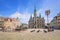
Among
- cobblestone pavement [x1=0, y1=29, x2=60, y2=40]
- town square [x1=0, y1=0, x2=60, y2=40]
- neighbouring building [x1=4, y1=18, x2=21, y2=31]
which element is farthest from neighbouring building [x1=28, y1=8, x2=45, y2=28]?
neighbouring building [x1=4, y1=18, x2=21, y2=31]

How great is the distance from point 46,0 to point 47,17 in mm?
362

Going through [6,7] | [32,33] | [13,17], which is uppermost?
[6,7]

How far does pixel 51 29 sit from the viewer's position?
241 cm

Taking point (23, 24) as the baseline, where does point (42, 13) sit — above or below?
above

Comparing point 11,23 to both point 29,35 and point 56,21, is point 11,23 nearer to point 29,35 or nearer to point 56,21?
point 29,35

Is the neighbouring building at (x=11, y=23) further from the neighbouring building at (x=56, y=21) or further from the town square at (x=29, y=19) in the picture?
the neighbouring building at (x=56, y=21)

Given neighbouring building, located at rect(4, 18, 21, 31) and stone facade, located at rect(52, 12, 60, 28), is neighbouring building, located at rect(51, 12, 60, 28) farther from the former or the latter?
neighbouring building, located at rect(4, 18, 21, 31)

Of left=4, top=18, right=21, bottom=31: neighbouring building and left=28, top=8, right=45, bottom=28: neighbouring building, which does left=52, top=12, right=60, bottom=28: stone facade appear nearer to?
left=28, top=8, right=45, bottom=28: neighbouring building

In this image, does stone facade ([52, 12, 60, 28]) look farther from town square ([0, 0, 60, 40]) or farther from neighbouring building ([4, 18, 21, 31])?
neighbouring building ([4, 18, 21, 31])

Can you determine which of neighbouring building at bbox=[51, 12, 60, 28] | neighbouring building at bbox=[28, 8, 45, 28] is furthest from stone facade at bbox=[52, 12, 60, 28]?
neighbouring building at bbox=[28, 8, 45, 28]

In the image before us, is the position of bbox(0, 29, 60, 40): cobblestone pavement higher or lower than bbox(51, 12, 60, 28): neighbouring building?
lower

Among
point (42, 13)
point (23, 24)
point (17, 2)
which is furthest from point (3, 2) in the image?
point (42, 13)

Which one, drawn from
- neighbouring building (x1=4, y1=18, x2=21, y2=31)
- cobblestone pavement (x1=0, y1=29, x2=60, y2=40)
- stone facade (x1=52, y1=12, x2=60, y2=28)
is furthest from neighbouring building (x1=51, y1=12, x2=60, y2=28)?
neighbouring building (x1=4, y1=18, x2=21, y2=31)

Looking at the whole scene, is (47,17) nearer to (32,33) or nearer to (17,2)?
(32,33)
